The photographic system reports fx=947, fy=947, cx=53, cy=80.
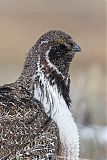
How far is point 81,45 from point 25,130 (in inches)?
541

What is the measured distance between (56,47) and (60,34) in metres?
0.13

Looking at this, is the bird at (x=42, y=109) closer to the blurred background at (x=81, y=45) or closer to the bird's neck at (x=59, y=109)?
the bird's neck at (x=59, y=109)

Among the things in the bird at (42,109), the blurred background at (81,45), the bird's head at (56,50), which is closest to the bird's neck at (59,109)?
the bird at (42,109)

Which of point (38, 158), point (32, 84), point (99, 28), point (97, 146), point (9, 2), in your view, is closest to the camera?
point (38, 158)

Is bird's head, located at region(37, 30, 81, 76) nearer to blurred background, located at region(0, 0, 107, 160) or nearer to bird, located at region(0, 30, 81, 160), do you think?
bird, located at region(0, 30, 81, 160)

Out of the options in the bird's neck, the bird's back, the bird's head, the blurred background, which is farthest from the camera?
the blurred background

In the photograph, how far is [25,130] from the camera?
777 cm

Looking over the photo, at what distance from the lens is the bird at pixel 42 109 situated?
772 centimetres

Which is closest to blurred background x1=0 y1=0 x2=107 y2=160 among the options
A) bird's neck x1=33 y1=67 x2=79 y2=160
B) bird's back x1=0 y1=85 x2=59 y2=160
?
bird's neck x1=33 y1=67 x2=79 y2=160

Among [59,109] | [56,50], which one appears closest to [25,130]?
[59,109]

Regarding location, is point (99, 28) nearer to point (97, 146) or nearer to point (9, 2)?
point (9, 2)

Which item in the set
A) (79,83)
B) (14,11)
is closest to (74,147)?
(79,83)

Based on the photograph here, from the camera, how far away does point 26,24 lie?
24.4 meters

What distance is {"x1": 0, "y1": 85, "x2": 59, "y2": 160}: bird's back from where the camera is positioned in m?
7.66
